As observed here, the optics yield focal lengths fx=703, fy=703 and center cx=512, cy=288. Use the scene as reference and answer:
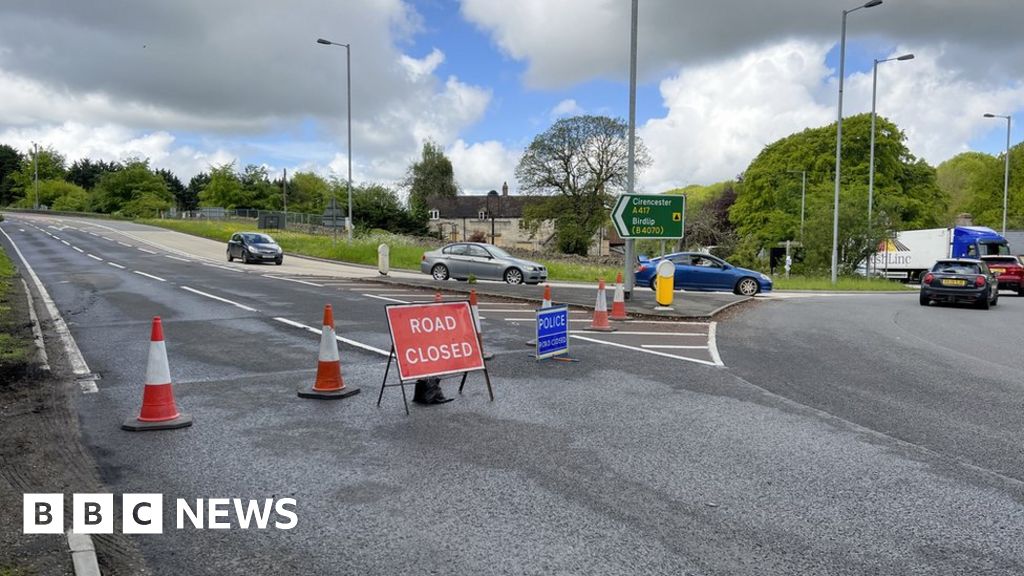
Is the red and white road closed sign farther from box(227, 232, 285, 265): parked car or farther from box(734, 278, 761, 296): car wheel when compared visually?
box(227, 232, 285, 265): parked car

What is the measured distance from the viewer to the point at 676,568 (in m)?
3.46

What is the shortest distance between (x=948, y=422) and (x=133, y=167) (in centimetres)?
10940

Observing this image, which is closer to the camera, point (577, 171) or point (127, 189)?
point (577, 171)

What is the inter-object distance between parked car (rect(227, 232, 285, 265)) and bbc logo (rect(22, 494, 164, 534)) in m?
30.5

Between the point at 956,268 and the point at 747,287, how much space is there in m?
5.89

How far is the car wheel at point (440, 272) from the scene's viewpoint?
82.3ft

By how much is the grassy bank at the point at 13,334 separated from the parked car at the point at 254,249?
1565 centimetres

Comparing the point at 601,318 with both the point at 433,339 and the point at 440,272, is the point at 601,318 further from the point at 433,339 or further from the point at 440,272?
the point at 440,272

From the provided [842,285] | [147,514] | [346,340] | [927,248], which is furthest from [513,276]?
[927,248]

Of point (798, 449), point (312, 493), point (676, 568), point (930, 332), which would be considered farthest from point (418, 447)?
point (930, 332)

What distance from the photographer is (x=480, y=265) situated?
24562mm

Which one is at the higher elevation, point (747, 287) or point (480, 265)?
point (480, 265)

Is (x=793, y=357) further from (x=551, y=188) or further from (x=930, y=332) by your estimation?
(x=551, y=188)

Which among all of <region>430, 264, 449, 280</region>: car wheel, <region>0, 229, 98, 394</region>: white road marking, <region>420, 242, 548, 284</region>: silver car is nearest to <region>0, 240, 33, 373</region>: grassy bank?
<region>0, 229, 98, 394</region>: white road marking
